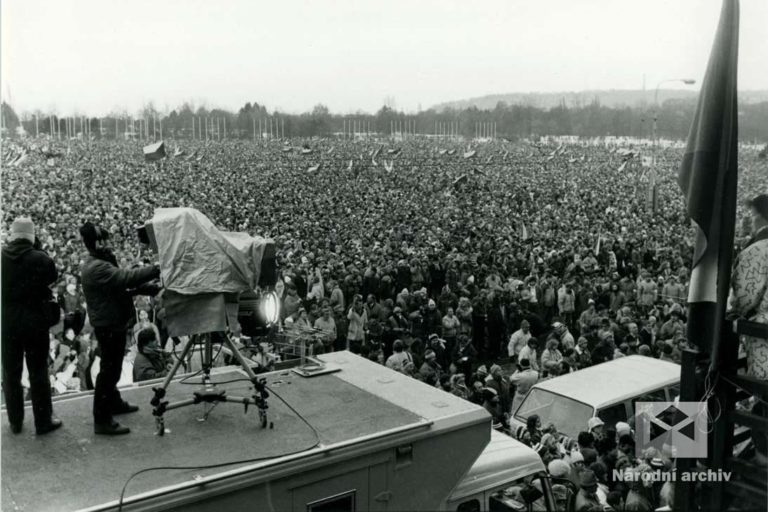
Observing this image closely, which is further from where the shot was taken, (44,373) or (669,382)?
(669,382)

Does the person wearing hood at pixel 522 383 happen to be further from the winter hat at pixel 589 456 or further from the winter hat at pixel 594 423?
the winter hat at pixel 589 456

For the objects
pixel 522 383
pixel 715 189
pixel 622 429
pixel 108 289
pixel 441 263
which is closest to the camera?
pixel 715 189

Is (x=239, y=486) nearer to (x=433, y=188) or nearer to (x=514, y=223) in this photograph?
(x=514, y=223)

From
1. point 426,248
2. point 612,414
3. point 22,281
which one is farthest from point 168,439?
point 426,248

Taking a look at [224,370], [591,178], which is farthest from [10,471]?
[591,178]

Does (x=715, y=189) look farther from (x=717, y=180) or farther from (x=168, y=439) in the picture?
(x=168, y=439)

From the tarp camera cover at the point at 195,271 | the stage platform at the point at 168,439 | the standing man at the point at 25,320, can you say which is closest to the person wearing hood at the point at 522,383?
the stage platform at the point at 168,439
